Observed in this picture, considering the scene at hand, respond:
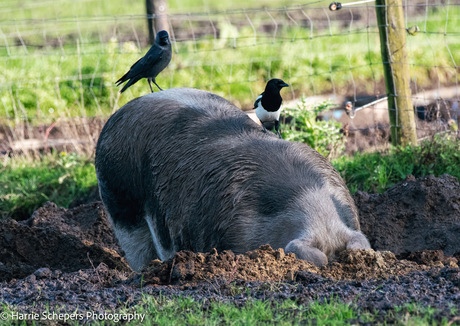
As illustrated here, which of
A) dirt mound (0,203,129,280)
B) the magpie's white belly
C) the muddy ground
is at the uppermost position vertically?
the magpie's white belly

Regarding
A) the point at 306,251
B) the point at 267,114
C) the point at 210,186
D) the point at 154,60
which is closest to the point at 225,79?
the point at 154,60

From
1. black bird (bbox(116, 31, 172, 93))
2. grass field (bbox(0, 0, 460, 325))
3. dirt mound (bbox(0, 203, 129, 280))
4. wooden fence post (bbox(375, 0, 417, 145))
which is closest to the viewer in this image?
grass field (bbox(0, 0, 460, 325))

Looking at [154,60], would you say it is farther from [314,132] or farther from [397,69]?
[397,69]

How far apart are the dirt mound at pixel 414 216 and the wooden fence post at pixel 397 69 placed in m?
1.47

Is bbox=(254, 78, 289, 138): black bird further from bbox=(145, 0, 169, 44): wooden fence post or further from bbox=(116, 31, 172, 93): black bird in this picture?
bbox=(145, 0, 169, 44): wooden fence post

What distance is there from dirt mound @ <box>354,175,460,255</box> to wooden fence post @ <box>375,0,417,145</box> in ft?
4.83

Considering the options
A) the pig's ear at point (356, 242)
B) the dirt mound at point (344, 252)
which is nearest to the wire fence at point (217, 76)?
the dirt mound at point (344, 252)

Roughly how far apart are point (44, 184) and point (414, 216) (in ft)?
13.8

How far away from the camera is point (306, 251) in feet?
12.7

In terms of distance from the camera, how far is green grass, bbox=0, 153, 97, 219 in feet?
25.6

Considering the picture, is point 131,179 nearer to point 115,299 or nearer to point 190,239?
point 190,239

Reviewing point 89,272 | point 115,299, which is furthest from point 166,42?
point 115,299

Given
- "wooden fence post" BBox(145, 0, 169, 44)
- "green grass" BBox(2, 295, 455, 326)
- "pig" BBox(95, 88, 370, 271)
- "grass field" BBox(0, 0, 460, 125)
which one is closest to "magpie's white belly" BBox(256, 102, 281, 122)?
"pig" BBox(95, 88, 370, 271)

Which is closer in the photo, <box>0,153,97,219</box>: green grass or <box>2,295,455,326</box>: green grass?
<box>2,295,455,326</box>: green grass
